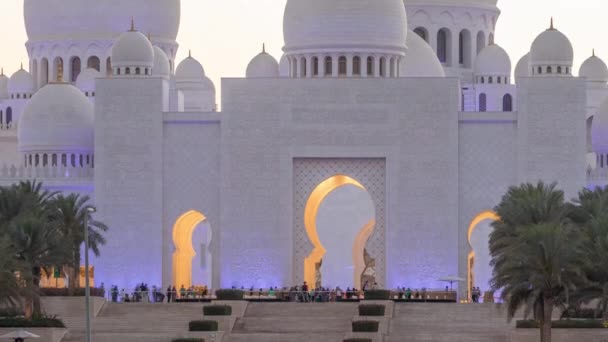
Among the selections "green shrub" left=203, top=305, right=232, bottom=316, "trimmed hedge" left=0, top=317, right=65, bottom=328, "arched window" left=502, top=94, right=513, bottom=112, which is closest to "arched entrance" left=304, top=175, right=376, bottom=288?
"arched window" left=502, top=94, right=513, bottom=112

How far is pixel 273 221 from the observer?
1951 inches

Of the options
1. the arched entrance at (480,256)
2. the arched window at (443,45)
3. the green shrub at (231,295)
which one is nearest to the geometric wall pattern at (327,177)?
the green shrub at (231,295)

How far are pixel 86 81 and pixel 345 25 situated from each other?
11088 millimetres

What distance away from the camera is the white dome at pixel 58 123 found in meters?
52.6

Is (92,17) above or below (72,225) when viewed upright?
above

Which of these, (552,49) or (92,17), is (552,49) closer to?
(552,49)

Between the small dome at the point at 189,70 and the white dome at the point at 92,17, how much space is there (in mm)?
2411

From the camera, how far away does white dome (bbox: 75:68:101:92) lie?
58.3 m

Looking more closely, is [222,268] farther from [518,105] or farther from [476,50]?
[476,50]

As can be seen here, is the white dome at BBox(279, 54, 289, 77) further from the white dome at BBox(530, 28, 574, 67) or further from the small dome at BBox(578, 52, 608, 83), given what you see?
the small dome at BBox(578, 52, 608, 83)

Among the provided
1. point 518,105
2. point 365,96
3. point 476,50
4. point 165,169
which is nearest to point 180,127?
point 165,169

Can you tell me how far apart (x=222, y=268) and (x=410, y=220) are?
471 centimetres

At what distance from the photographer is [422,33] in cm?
5900

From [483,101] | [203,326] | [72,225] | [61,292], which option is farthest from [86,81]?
[203,326]
